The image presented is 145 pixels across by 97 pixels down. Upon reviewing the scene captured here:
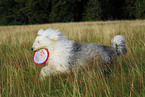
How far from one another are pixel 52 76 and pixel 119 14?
38728 millimetres

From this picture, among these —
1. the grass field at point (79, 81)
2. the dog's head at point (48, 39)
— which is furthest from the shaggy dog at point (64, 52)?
the grass field at point (79, 81)

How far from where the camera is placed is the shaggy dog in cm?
243

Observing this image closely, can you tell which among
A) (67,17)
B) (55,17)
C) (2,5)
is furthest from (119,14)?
(2,5)

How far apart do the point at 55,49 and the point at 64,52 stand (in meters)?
0.20

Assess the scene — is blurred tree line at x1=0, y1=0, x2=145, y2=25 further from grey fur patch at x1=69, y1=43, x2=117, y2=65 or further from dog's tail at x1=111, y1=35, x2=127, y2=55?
grey fur patch at x1=69, y1=43, x2=117, y2=65

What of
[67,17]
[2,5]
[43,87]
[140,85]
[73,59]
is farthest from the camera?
[67,17]

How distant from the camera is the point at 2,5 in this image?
28.6 metres

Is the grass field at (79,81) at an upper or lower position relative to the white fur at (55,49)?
lower

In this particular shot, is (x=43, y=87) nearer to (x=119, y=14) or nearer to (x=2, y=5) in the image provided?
(x=2, y=5)

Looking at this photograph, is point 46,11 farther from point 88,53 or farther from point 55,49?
point 88,53

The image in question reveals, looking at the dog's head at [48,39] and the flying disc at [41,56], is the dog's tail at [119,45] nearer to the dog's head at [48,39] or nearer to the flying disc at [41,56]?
the dog's head at [48,39]

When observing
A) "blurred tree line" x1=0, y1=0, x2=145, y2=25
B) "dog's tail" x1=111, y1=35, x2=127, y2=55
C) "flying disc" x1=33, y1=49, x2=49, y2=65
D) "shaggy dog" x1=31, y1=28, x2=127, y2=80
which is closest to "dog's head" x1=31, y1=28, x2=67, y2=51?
"shaggy dog" x1=31, y1=28, x2=127, y2=80

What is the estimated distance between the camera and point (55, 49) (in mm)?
2594

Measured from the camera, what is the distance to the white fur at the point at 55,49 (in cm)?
242
